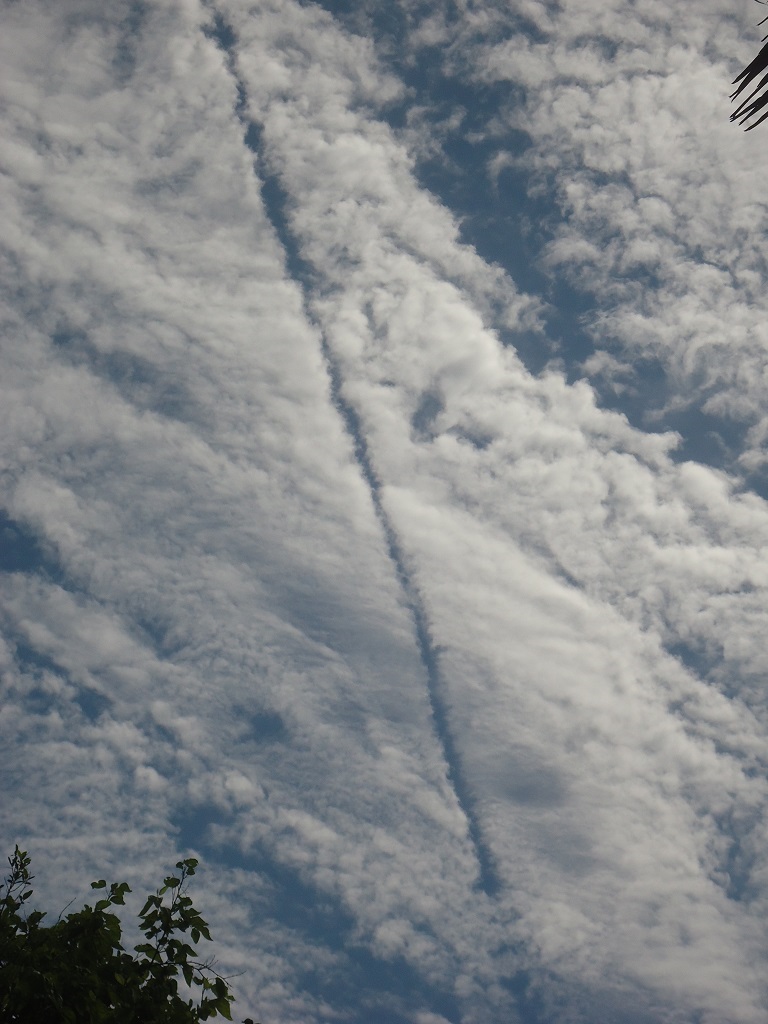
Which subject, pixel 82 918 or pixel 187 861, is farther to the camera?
pixel 187 861

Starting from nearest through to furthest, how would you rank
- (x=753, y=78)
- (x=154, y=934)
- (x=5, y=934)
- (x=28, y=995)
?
(x=753, y=78), (x=28, y=995), (x=5, y=934), (x=154, y=934)

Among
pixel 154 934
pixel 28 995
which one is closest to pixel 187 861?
pixel 154 934

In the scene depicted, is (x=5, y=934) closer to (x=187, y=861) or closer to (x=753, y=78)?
(x=187, y=861)

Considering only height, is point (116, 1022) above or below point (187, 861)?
below

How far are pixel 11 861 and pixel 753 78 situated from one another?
16.2 metres

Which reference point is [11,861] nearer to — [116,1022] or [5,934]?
[5,934]

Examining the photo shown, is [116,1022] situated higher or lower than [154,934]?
lower

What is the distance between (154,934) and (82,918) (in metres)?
1.41

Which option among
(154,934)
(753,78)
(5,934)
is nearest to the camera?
(753,78)

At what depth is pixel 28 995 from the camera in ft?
41.8

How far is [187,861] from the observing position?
1597cm

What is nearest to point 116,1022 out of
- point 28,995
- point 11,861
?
point 28,995

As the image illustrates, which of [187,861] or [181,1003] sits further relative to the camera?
[187,861]

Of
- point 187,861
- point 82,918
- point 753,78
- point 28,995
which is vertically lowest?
point 28,995
